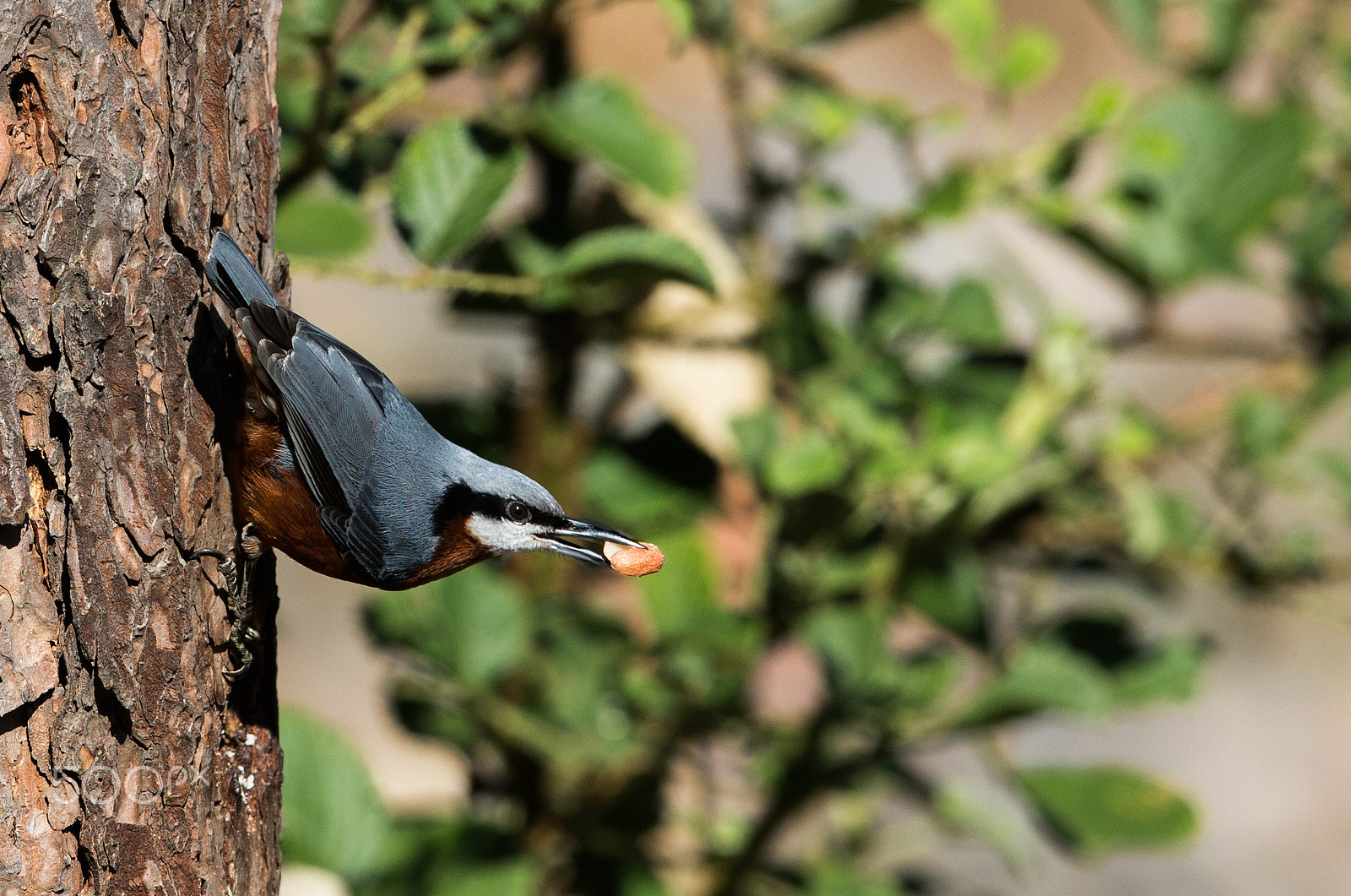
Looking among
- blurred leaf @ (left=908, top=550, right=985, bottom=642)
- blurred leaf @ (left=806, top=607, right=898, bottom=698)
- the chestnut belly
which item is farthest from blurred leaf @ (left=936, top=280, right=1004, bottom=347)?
the chestnut belly

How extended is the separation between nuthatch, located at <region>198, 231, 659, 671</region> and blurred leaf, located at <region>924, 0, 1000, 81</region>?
913mm

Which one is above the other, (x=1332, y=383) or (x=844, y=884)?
(x=1332, y=383)

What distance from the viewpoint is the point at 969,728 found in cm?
162

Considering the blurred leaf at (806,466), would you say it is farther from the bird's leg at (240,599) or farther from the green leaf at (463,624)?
the bird's leg at (240,599)

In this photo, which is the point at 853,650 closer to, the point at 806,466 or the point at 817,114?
the point at 806,466

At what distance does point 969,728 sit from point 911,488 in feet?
1.11

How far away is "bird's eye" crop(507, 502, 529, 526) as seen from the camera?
3.97 feet

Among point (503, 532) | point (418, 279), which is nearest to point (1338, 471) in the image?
point (503, 532)

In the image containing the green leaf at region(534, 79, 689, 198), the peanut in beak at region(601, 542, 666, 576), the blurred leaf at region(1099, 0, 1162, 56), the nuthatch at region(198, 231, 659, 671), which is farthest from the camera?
the blurred leaf at region(1099, 0, 1162, 56)

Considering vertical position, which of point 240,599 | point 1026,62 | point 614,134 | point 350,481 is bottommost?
point 240,599

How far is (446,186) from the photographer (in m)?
1.22

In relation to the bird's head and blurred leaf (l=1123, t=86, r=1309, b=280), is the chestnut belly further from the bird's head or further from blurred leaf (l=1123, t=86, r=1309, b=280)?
blurred leaf (l=1123, t=86, r=1309, b=280)

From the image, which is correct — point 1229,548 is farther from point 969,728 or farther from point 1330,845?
point 1330,845

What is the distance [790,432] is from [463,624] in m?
0.64
